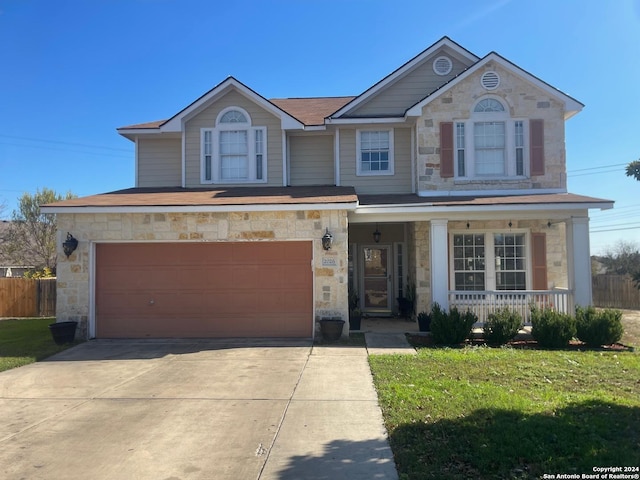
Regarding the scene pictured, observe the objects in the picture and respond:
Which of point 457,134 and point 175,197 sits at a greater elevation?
point 457,134

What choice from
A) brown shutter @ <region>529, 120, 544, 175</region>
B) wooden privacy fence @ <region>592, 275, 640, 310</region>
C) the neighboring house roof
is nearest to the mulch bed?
the neighboring house roof

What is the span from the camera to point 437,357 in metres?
8.56

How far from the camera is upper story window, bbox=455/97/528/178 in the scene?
41.4 feet

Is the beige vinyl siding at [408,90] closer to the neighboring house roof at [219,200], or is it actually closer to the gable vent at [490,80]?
the gable vent at [490,80]

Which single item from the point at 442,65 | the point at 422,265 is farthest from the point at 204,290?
the point at 442,65

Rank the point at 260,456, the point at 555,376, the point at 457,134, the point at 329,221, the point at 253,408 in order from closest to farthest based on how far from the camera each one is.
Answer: the point at 260,456, the point at 253,408, the point at 555,376, the point at 329,221, the point at 457,134

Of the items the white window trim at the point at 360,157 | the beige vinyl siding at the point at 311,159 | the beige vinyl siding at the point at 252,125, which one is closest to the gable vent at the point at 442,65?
the white window trim at the point at 360,157

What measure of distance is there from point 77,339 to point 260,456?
26.9 feet

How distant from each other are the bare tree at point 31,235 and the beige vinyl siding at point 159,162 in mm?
17493

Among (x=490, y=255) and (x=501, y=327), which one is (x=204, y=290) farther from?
(x=490, y=255)

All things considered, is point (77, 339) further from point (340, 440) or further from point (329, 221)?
point (340, 440)

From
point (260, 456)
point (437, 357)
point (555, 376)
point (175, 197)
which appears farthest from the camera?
point (175, 197)

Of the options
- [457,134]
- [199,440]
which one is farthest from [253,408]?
[457,134]

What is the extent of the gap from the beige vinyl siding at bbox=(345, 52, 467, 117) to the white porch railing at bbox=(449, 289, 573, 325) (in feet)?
19.8
